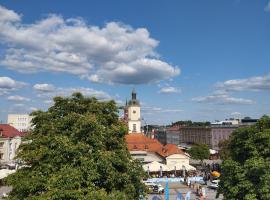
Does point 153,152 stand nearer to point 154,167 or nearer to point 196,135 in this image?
point 154,167

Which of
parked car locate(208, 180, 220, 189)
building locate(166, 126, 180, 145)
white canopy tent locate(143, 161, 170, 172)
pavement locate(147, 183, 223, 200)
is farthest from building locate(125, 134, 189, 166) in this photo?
building locate(166, 126, 180, 145)

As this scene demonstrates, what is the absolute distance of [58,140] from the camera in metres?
20.6

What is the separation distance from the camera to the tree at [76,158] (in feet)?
64.2

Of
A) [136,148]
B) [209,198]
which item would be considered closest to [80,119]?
[209,198]

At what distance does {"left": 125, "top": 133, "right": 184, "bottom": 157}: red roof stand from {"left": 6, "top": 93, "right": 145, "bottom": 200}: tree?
155 feet

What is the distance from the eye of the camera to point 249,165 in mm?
25016

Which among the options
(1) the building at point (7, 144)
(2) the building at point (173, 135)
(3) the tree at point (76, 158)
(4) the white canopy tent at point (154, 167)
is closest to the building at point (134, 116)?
(1) the building at point (7, 144)

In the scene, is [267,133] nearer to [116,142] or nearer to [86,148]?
[116,142]

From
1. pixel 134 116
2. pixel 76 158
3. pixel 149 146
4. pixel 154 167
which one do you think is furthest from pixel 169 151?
pixel 76 158

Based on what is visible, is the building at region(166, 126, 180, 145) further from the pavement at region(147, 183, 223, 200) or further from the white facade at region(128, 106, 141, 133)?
the pavement at region(147, 183, 223, 200)

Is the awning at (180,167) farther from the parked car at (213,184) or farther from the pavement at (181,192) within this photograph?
the parked car at (213,184)

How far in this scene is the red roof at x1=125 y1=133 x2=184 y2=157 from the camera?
71.5 m

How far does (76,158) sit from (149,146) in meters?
60.6

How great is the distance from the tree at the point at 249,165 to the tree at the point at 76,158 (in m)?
6.80
